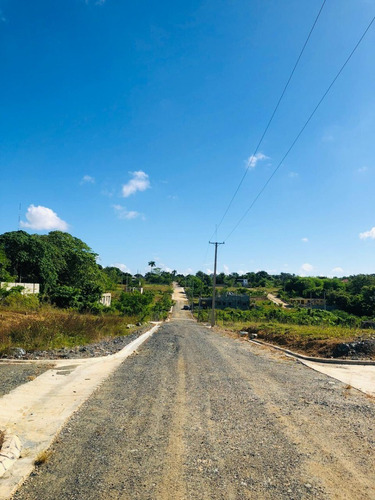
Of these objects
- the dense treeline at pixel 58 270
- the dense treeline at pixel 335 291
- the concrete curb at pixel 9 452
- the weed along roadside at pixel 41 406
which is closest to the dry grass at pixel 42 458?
the weed along roadside at pixel 41 406

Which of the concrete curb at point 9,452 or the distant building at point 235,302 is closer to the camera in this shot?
the concrete curb at point 9,452

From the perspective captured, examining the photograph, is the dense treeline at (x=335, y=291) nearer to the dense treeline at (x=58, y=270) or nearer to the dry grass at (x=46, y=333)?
the dense treeline at (x=58, y=270)

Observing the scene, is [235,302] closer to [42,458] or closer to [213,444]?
[213,444]

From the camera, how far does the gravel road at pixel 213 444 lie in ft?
11.8

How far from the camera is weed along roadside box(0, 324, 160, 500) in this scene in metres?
4.12

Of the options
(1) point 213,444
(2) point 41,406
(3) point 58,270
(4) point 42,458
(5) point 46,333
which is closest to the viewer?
(4) point 42,458

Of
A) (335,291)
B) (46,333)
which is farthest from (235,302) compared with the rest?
(46,333)

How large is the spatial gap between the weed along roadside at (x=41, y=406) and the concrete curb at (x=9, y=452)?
1.9 inches

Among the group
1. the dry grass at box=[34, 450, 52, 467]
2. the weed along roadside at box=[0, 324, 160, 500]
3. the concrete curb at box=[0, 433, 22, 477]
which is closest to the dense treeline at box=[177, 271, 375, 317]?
the weed along roadside at box=[0, 324, 160, 500]

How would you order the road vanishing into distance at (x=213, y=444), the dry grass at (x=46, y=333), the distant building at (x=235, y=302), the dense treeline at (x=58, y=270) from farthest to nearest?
the distant building at (x=235, y=302), the dense treeline at (x=58, y=270), the dry grass at (x=46, y=333), the road vanishing into distance at (x=213, y=444)

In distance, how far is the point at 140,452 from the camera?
14.5 ft

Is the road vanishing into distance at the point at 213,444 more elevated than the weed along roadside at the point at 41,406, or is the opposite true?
the road vanishing into distance at the point at 213,444

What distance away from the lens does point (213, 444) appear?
15.4ft

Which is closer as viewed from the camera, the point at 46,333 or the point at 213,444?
the point at 213,444
